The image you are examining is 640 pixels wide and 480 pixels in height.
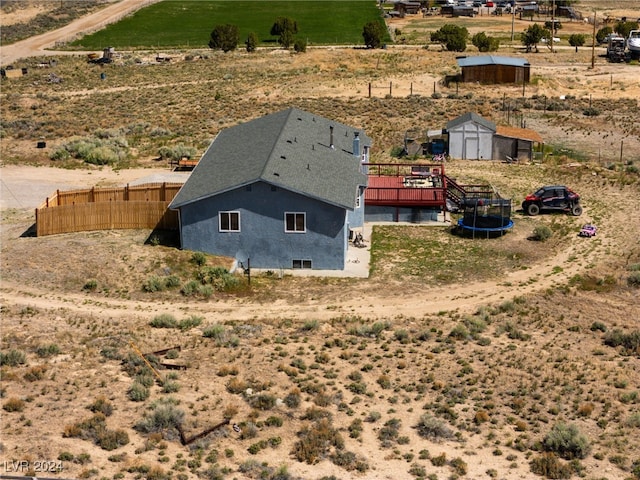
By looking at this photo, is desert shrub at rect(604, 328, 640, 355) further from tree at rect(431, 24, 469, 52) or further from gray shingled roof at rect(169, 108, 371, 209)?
tree at rect(431, 24, 469, 52)

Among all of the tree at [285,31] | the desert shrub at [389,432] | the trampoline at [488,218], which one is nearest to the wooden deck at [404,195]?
the trampoline at [488,218]

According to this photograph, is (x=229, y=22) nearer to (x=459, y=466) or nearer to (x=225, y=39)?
(x=225, y=39)

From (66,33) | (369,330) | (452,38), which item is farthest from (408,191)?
(66,33)

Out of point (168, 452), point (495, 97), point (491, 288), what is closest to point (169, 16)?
point (495, 97)

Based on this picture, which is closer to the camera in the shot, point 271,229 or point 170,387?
point 170,387

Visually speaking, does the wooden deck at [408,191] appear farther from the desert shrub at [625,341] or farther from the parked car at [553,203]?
the desert shrub at [625,341]

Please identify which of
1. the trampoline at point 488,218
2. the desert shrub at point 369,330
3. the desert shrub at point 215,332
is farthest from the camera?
the trampoline at point 488,218
